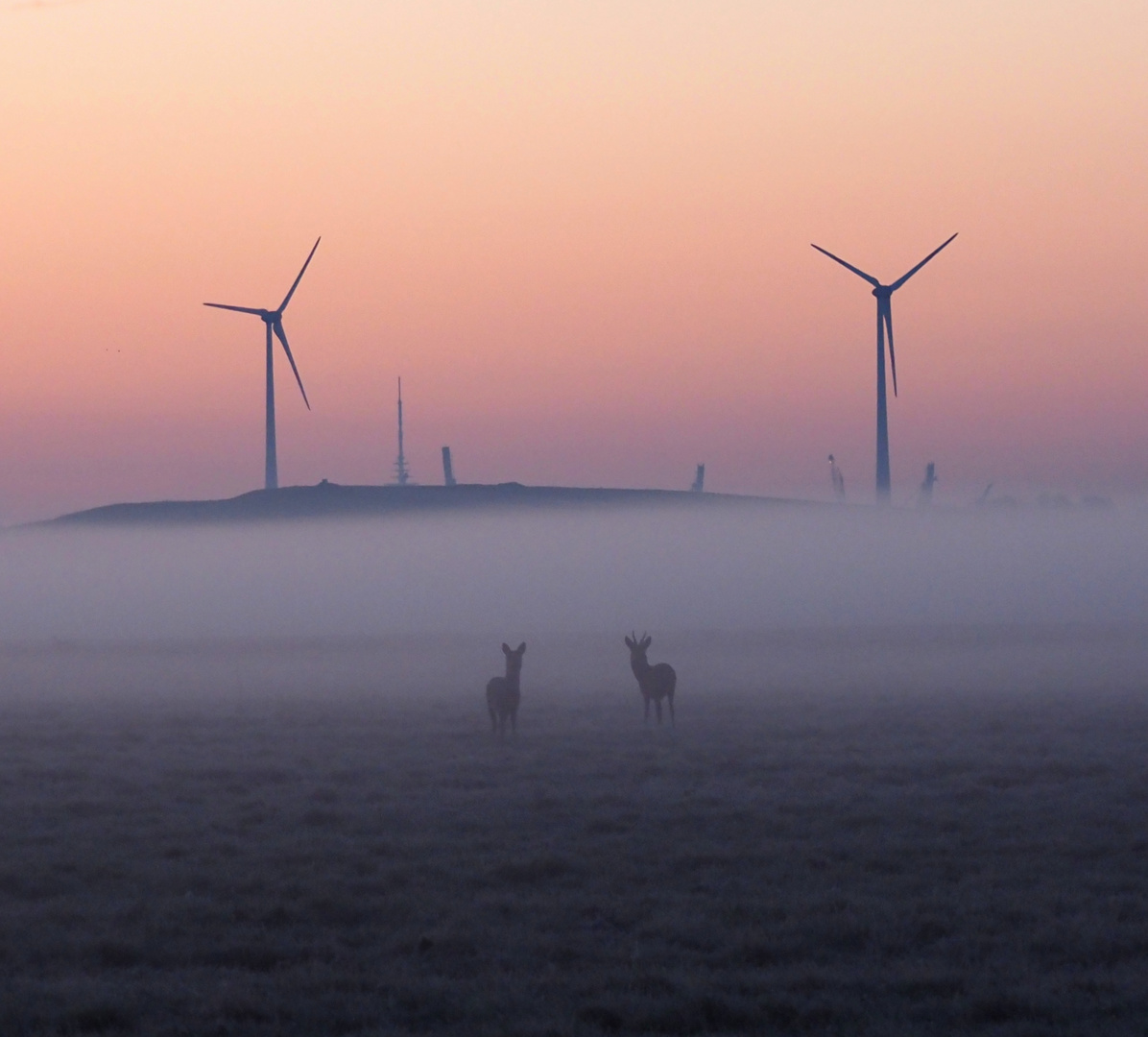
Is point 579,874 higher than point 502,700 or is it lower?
lower

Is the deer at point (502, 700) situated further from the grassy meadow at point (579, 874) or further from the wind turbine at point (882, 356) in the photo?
the wind turbine at point (882, 356)

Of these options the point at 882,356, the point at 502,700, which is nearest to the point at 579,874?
the point at 502,700

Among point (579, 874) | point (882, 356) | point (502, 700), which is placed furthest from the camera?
point (882, 356)

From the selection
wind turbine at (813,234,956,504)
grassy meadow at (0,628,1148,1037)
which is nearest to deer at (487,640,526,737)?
grassy meadow at (0,628,1148,1037)

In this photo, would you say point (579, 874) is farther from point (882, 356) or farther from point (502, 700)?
point (882, 356)

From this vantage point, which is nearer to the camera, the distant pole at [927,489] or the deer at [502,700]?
the deer at [502,700]

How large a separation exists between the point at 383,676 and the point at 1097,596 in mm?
74306

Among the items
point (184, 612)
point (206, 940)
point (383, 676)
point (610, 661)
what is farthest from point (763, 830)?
point (184, 612)

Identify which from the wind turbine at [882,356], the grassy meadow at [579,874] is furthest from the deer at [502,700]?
the wind turbine at [882,356]

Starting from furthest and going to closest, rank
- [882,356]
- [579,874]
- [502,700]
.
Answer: [882,356]
[502,700]
[579,874]

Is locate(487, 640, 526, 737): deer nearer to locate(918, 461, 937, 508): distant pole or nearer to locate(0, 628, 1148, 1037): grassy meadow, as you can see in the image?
locate(0, 628, 1148, 1037): grassy meadow

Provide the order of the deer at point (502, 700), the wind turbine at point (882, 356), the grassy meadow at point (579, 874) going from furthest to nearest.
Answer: the wind turbine at point (882, 356) < the deer at point (502, 700) < the grassy meadow at point (579, 874)

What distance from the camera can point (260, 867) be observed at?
14844 mm

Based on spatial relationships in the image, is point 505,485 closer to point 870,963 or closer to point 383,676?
point 383,676
